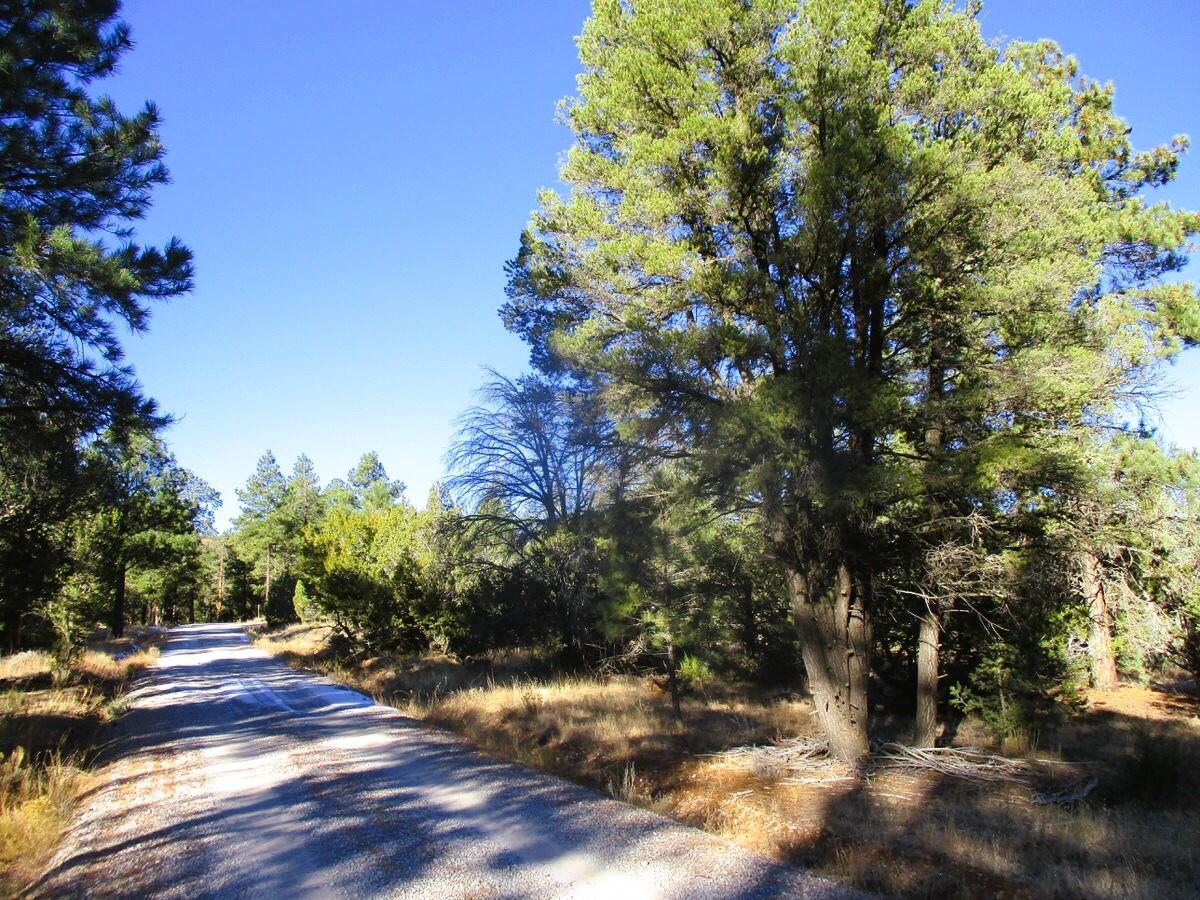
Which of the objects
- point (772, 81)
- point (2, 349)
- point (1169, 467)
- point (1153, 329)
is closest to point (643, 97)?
point (772, 81)

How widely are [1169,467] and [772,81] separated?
11.3m

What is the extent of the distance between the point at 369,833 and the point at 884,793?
18.0 ft

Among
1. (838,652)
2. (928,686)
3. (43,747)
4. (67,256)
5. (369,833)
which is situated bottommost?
(43,747)

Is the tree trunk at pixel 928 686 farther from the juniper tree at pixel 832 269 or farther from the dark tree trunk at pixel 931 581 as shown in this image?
the juniper tree at pixel 832 269

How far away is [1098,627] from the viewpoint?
15062 millimetres

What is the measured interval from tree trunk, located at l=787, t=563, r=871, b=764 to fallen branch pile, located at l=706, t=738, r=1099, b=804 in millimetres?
309

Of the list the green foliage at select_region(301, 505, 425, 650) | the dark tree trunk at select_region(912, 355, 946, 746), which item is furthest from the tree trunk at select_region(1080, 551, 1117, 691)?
the green foliage at select_region(301, 505, 425, 650)

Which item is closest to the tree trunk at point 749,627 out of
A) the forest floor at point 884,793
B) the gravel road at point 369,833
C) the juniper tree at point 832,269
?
the forest floor at point 884,793

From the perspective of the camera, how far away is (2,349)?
8.76 meters

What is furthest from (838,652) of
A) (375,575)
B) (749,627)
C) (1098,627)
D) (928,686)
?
(375,575)

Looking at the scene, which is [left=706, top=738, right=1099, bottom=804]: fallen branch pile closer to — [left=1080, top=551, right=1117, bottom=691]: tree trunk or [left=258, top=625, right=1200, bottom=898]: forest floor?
[left=258, top=625, right=1200, bottom=898]: forest floor

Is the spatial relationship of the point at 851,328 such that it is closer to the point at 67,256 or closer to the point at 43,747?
the point at 67,256

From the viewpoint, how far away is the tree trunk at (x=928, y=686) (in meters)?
→ 10.2

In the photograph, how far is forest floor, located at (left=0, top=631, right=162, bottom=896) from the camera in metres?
6.06
